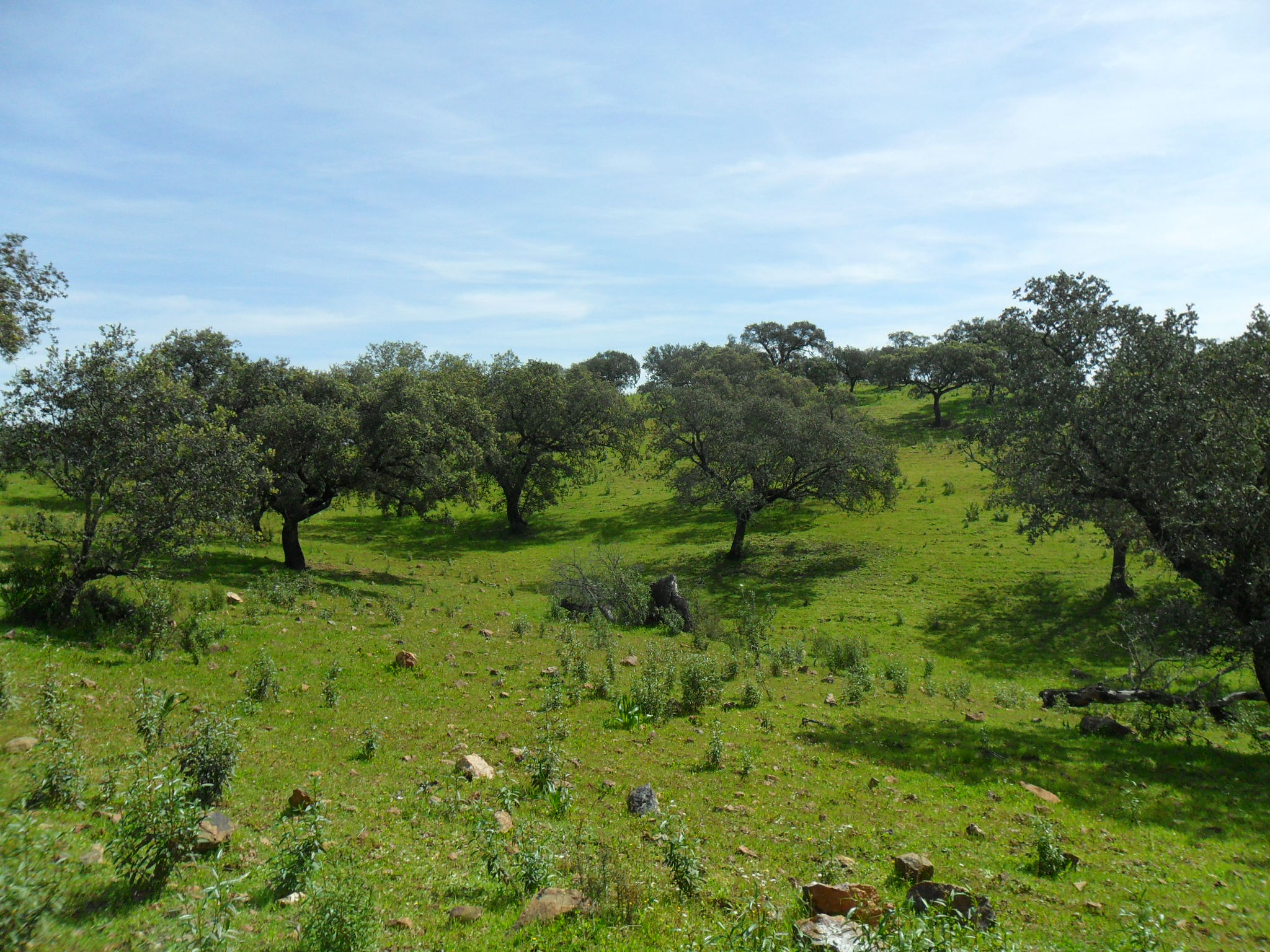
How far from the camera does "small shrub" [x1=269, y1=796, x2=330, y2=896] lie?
6986 millimetres

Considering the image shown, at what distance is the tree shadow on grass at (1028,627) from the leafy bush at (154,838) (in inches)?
962

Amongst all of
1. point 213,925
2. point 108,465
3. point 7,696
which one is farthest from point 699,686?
point 108,465

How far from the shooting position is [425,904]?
7.20m

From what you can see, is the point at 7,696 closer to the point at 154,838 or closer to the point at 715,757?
the point at 154,838

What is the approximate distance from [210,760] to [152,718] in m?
1.69

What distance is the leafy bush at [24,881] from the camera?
4883 millimetres

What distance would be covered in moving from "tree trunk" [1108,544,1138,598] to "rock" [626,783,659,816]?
27.1 meters

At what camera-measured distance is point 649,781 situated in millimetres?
11375

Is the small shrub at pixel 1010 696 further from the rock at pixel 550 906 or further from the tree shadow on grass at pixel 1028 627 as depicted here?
the rock at pixel 550 906

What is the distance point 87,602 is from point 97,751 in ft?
26.0

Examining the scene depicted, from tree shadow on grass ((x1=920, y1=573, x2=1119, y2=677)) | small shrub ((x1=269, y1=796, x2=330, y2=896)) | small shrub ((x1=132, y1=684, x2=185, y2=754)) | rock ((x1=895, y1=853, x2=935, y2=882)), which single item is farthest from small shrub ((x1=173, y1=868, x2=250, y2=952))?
tree shadow on grass ((x1=920, y1=573, x2=1119, y2=677))

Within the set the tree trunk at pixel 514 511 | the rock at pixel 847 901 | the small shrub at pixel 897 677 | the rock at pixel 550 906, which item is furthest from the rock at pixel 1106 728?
the tree trunk at pixel 514 511

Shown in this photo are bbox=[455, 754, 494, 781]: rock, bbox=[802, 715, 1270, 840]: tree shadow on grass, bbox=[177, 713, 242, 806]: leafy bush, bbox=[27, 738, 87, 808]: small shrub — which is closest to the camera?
bbox=[27, 738, 87, 808]: small shrub

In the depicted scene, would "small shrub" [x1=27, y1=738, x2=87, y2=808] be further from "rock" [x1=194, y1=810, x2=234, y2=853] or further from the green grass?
"rock" [x1=194, y1=810, x2=234, y2=853]
